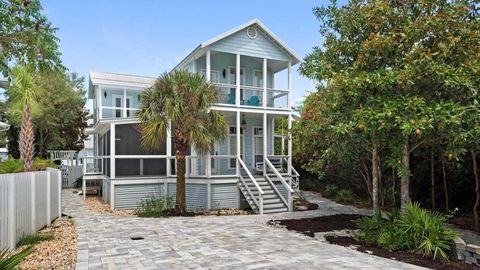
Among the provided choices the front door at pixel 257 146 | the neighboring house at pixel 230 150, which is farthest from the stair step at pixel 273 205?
the front door at pixel 257 146

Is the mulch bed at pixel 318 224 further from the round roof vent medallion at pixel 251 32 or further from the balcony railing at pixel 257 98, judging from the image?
the round roof vent medallion at pixel 251 32

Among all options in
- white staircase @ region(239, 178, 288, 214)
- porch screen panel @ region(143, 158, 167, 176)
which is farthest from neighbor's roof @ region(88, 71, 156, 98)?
white staircase @ region(239, 178, 288, 214)

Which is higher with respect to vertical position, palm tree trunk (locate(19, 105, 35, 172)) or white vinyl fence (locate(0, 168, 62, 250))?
palm tree trunk (locate(19, 105, 35, 172))

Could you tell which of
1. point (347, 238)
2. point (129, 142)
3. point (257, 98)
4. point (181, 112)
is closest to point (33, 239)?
point (181, 112)

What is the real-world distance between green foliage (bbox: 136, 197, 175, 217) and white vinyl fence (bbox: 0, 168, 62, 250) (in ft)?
9.39

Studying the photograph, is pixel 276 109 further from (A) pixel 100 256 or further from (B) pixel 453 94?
(A) pixel 100 256

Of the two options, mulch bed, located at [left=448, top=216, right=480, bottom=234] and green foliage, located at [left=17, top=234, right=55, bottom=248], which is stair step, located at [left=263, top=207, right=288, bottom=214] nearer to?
mulch bed, located at [left=448, top=216, right=480, bottom=234]

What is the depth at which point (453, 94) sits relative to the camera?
8102mm

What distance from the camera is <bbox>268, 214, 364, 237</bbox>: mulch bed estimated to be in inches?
404

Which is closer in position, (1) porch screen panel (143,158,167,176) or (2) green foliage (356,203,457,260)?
(2) green foliage (356,203,457,260)

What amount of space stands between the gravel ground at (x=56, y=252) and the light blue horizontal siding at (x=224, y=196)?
5.55 meters

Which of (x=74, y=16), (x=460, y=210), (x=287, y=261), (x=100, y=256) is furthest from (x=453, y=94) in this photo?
(x=74, y=16)

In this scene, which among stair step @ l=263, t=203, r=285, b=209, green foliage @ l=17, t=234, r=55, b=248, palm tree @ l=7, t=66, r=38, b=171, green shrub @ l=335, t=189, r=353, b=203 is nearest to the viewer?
green foliage @ l=17, t=234, r=55, b=248

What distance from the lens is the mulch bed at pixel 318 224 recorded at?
10.2m
